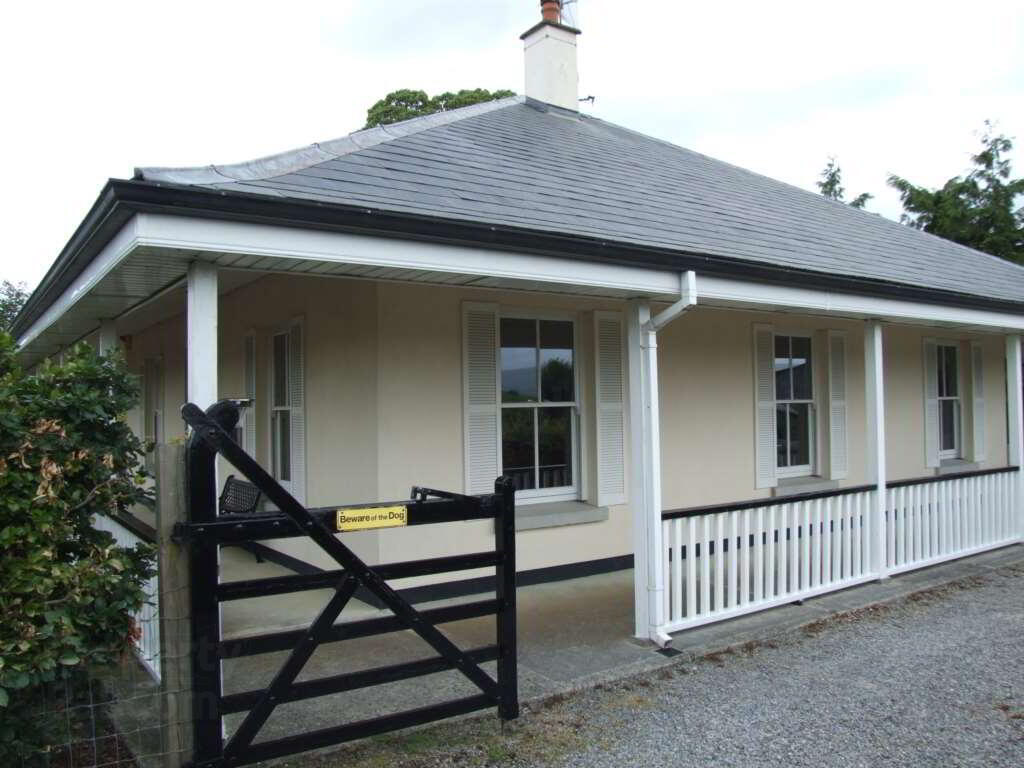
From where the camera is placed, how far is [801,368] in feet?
29.1

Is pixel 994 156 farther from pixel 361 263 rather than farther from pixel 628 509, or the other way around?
pixel 361 263

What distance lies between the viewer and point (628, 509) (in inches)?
283

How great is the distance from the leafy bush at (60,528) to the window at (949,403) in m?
10.9

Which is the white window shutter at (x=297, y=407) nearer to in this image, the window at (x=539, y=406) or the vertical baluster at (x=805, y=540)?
the window at (x=539, y=406)

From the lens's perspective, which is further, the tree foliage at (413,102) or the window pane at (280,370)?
the tree foliage at (413,102)

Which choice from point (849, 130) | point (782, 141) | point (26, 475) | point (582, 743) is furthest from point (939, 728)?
point (782, 141)

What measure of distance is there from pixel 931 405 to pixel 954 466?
1049 millimetres

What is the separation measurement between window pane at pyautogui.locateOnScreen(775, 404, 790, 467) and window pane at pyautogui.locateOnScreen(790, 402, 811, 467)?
0.31 feet

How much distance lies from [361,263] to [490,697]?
2325 mm

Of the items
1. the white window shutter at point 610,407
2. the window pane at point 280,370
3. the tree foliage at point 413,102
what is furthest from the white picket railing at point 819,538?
the tree foliage at point 413,102

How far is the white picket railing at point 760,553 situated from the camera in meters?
5.38

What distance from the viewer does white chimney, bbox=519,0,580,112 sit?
10.1 m

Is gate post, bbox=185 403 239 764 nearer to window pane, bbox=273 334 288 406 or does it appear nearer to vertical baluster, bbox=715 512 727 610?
vertical baluster, bbox=715 512 727 610

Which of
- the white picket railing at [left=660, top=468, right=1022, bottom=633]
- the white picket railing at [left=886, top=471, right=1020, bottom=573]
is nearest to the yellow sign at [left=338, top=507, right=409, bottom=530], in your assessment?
the white picket railing at [left=660, top=468, right=1022, bottom=633]
